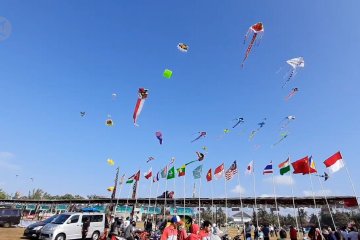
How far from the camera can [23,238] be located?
17.4 meters

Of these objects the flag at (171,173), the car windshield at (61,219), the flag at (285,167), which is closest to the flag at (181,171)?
the flag at (171,173)

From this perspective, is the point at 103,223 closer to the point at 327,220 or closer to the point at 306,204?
the point at 306,204

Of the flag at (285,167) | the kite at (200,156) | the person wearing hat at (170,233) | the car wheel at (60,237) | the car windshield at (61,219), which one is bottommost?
the car wheel at (60,237)

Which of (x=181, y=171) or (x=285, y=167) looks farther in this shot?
(x=181, y=171)

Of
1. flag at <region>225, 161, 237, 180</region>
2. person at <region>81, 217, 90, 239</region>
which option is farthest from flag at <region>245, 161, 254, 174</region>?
person at <region>81, 217, 90, 239</region>

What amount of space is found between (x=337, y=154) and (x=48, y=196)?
138549mm

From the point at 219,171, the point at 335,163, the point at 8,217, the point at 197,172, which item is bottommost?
the point at 8,217

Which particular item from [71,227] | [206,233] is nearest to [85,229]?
[71,227]

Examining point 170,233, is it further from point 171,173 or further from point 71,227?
point 171,173

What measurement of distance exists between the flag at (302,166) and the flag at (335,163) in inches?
86.1

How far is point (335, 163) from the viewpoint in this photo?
1812 centimetres

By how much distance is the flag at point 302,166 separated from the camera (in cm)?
2064

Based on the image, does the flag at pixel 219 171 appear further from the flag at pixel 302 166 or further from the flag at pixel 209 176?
the flag at pixel 302 166

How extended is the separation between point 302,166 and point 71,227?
57.0ft
